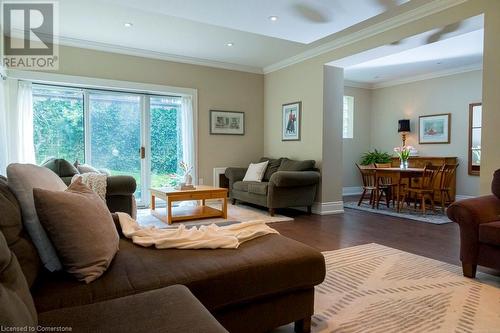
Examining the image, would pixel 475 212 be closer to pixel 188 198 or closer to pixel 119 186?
pixel 188 198

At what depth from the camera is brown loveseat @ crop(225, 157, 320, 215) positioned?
15.5 feet

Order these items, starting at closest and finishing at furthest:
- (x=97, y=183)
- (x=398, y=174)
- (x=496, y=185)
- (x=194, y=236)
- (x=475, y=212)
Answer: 1. (x=194, y=236)
2. (x=475, y=212)
3. (x=496, y=185)
4. (x=97, y=183)
5. (x=398, y=174)

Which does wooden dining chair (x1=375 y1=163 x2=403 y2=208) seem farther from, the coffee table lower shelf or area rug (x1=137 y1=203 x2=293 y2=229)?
the coffee table lower shelf

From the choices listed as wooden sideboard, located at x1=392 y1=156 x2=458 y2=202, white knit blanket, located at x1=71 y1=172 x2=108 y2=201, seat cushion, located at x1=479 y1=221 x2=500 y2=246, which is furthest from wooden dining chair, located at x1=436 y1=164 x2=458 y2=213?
white knit blanket, located at x1=71 y1=172 x2=108 y2=201

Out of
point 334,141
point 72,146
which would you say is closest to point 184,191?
point 72,146

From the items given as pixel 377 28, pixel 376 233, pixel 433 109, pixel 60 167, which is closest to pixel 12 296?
pixel 60 167

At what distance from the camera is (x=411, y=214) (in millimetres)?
5121

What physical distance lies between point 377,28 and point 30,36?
4843 millimetres

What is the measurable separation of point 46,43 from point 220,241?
15.6ft

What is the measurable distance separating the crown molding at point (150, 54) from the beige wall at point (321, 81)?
66 cm

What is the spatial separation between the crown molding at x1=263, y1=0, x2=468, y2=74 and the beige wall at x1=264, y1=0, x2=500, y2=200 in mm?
48

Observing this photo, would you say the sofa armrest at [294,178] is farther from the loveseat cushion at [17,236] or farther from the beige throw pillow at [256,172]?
the loveseat cushion at [17,236]

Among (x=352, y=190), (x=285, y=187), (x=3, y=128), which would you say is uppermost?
(x=3, y=128)

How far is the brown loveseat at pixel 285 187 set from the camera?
4735 mm
